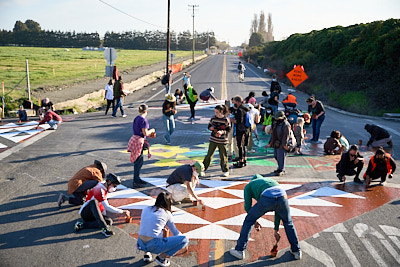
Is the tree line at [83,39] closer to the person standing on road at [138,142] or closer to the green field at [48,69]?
the green field at [48,69]

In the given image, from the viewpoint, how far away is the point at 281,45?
5672 cm

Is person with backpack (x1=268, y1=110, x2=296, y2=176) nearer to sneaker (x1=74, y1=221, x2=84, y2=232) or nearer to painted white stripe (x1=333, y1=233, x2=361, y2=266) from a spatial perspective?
painted white stripe (x1=333, y1=233, x2=361, y2=266)

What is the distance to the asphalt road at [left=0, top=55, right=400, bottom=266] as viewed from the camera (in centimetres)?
637

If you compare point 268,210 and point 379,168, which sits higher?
point 268,210

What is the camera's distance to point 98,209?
23.2ft

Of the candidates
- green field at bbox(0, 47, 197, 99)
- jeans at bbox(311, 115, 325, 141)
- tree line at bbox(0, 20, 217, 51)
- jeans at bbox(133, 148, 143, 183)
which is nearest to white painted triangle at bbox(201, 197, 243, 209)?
jeans at bbox(133, 148, 143, 183)

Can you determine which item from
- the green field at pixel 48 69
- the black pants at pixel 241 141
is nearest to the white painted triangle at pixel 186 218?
the black pants at pixel 241 141

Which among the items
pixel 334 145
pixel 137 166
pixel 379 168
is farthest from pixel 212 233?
pixel 334 145

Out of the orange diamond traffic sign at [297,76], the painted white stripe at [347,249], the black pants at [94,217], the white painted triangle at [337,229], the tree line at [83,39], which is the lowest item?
the white painted triangle at [337,229]

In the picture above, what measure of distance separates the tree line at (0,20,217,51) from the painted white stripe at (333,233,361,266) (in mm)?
132555

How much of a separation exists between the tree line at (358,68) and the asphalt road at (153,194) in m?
12.4

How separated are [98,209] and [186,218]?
6.04 feet

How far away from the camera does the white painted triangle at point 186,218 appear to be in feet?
25.5

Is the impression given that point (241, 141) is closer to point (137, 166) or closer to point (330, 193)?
point (330, 193)
